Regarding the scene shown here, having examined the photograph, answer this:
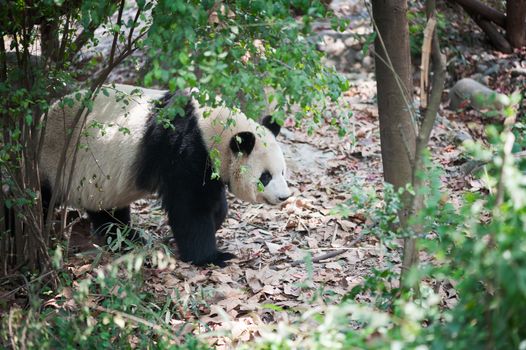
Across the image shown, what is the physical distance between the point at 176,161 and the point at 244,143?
0.60 m

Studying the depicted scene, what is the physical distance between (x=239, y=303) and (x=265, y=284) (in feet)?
1.31

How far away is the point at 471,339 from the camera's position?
94.0 inches

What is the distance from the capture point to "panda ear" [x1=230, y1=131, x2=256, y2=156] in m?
5.21

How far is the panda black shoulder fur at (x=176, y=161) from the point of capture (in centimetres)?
538

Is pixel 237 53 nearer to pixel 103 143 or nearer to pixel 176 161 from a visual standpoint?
pixel 176 161

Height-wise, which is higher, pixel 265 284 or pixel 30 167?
pixel 30 167

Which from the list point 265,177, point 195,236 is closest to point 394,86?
point 265,177

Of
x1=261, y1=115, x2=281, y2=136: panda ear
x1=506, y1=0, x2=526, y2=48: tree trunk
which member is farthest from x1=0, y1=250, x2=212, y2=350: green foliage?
x1=506, y1=0, x2=526, y2=48: tree trunk

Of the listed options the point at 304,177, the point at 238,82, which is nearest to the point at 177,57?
the point at 238,82

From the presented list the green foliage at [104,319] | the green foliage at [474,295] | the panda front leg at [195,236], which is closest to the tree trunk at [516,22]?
the panda front leg at [195,236]

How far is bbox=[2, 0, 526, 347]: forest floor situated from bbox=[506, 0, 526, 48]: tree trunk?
31 centimetres

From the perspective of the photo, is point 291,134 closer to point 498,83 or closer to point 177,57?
point 498,83

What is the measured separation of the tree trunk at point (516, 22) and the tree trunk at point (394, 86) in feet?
18.1

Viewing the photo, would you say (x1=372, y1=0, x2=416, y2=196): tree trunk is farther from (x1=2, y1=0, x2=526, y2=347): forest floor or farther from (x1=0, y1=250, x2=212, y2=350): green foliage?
(x1=0, y1=250, x2=212, y2=350): green foliage
